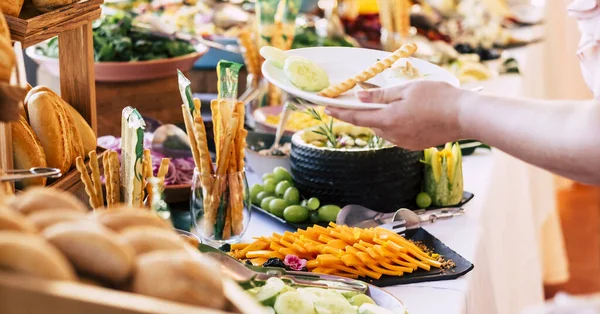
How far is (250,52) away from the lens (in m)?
2.55

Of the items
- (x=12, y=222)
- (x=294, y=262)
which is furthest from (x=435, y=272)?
(x=12, y=222)

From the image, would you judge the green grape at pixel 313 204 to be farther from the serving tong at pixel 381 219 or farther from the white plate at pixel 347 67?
→ the white plate at pixel 347 67

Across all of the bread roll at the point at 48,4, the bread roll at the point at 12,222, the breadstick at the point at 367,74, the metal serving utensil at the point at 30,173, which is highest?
the bread roll at the point at 48,4

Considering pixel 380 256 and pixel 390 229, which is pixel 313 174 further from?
pixel 380 256

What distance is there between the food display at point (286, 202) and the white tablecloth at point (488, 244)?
37 millimetres

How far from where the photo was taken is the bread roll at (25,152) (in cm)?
135

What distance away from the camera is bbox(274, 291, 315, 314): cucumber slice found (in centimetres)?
118

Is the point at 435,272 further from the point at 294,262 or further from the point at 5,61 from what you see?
the point at 5,61

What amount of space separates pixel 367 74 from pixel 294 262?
1.29 ft

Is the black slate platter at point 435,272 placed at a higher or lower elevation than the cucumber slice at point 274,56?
lower

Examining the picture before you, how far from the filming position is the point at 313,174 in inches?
72.1

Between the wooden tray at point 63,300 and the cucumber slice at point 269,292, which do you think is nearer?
the wooden tray at point 63,300

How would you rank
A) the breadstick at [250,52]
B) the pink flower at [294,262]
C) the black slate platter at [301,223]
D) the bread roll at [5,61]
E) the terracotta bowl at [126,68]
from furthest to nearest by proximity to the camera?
the breadstick at [250,52] → the terracotta bowl at [126,68] → the black slate platter at [301,223] → the pink flower at [294,262] → the bread roll at [5,61]

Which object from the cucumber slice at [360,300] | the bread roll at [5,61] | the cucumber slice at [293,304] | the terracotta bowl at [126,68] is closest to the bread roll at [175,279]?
the bread roll at [5,61]
